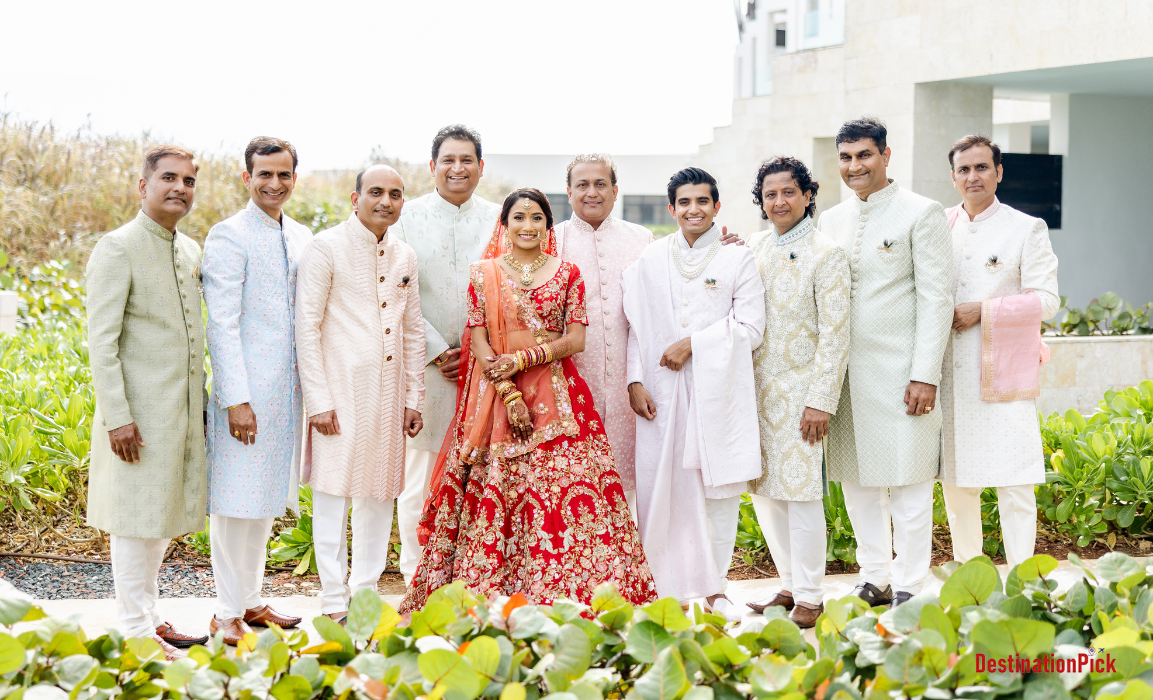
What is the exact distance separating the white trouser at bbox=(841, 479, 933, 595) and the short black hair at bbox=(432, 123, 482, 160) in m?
2.21

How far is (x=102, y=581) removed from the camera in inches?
182

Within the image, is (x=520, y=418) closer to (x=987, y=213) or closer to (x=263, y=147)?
(x=263, y=147)

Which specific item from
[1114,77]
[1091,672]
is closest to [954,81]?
[1114,77]

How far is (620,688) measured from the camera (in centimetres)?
163

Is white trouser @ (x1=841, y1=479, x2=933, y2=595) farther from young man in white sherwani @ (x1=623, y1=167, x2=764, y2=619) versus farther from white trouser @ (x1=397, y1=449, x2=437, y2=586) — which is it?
white trouser @ (x1=397, y1=449, x2=437, y2=586)

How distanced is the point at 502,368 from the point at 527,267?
16.9 inches

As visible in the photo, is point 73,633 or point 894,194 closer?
point 73,633

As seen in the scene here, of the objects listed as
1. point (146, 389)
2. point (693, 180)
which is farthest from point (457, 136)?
point (146, 389)

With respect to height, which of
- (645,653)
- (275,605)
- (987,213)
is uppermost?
(987,213)

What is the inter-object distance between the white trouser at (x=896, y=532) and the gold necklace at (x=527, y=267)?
158 centimetres

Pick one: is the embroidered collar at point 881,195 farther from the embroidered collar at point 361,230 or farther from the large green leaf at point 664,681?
the large green leaf at point 664,681

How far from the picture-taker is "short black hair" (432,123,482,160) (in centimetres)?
441

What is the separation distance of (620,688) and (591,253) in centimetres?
292

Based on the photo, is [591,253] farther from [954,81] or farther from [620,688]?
[954,81]
